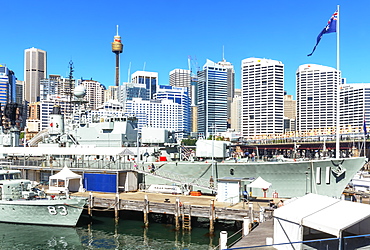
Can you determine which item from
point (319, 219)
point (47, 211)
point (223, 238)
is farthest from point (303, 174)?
point (47, 211)

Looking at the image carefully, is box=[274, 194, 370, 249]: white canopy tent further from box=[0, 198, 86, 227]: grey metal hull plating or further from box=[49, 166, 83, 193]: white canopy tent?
box=[49, 166, 83, 193]: white canopy tent

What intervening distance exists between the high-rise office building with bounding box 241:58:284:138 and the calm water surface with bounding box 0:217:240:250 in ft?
551

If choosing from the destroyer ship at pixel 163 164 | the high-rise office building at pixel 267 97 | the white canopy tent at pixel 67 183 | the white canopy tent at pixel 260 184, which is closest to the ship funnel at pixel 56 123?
the destroyer ship at pixel 163 164

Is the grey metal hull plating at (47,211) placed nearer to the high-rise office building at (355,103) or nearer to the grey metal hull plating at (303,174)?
the grey metal hull plating at (303,174)

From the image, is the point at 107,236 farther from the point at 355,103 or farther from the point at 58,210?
the point at 355,103

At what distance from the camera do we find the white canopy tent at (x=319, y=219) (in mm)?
12766

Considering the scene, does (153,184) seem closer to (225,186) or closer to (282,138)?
(225,186)

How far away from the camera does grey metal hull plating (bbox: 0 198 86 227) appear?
2692 cm

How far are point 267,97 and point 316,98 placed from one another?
89.4 ft

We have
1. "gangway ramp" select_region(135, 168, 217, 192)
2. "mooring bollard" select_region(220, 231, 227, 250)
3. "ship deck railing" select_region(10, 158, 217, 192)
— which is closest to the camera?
"mooring bollard" select_region(220, 231, 227, 250)

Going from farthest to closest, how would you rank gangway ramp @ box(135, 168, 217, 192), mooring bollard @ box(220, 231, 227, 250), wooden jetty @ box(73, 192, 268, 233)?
gangway ramp @ box(135, 168, 217, 192)
wooden jetty @ box(73, 192, 268, 233)
mooring bollard @ box(220, 231, 227, 250)

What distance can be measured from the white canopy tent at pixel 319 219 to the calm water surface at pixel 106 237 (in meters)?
9.45

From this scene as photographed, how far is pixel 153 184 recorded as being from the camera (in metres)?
34.9

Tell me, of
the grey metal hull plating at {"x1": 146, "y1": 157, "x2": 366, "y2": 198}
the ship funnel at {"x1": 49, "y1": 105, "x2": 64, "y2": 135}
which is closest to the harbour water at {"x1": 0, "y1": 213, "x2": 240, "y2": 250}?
the grey metal hull plating at {"x1": 146, "y1": 157, "x2": 366, "y2": 198}
